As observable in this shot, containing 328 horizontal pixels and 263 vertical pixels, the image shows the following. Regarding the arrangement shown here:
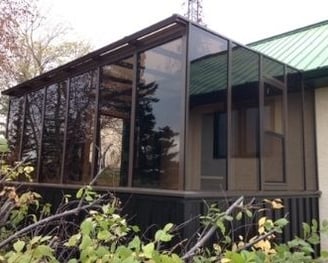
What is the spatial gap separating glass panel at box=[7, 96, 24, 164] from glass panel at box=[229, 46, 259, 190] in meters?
5.20

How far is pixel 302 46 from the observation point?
29.0 ft

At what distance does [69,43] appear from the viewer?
933 inches

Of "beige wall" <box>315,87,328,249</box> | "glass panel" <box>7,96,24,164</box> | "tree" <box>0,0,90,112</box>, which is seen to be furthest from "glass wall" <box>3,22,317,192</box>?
"tree" <box>0,0,90,112</box>

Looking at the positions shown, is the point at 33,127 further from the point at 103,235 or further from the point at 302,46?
the point at 103,235

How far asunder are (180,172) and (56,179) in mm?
3360

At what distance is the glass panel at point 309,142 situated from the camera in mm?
7082

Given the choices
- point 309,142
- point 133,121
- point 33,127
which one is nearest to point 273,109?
point 309,142

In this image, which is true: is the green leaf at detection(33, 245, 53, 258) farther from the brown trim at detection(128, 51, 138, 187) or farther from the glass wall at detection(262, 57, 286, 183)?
the glass wall at detection(262, 57, 286, 183)

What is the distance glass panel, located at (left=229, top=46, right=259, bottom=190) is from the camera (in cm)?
557

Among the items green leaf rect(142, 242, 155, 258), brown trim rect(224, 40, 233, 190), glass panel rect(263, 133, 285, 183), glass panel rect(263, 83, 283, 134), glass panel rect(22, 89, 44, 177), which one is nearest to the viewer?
A: green leaf rect(142, 242, 155, 258)

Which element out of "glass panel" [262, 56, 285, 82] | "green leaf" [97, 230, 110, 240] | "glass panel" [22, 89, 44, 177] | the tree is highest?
the tree

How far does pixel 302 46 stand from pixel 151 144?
5.23 metres

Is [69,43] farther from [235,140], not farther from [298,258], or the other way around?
[298,258]

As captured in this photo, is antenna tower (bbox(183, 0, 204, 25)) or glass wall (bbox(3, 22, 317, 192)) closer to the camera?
glass wall (bbox(3, 22, 317, 192))
